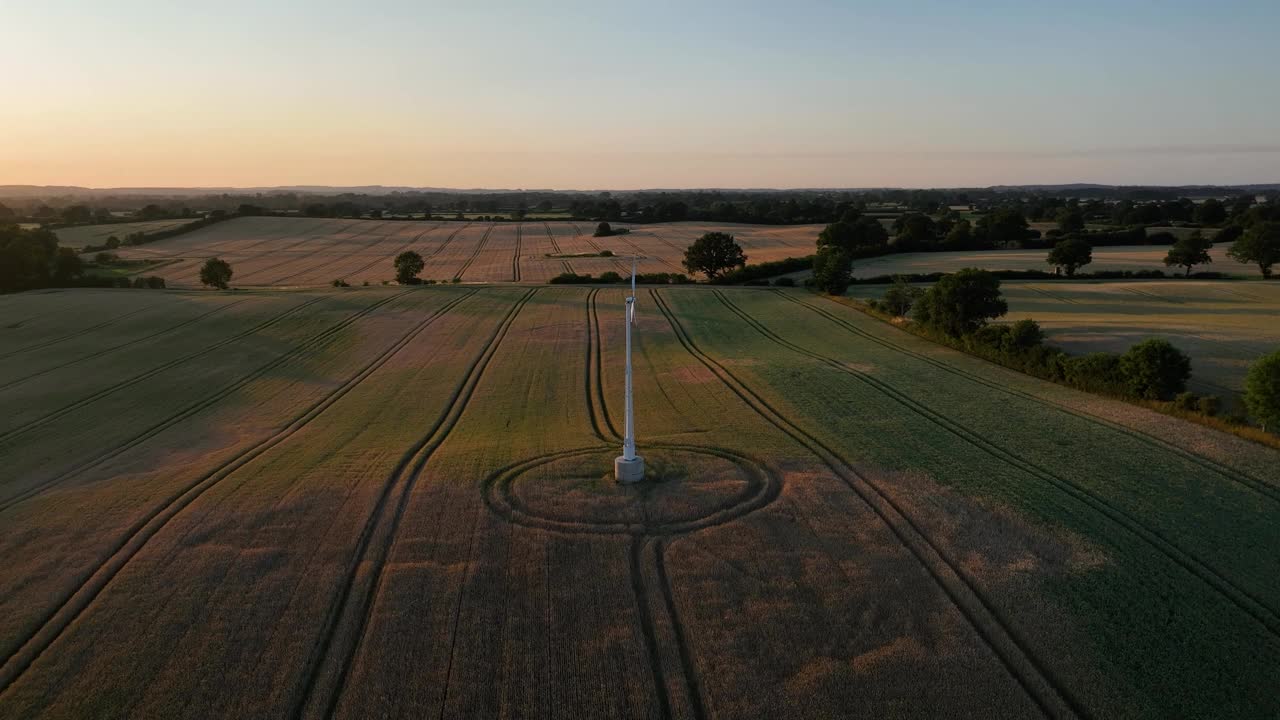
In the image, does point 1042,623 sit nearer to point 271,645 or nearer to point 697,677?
point 697,677

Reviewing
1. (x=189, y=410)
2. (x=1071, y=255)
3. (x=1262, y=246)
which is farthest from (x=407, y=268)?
(x=1262, y=246)

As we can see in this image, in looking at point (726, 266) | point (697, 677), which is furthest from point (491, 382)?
point (726, 266)

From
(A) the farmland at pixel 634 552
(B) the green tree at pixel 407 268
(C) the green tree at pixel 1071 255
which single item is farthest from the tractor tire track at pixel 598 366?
(C) the green tree at pixel 1071 255

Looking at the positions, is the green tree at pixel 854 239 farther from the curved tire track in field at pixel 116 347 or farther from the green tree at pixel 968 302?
the curved tire track in field at pixel 116 347

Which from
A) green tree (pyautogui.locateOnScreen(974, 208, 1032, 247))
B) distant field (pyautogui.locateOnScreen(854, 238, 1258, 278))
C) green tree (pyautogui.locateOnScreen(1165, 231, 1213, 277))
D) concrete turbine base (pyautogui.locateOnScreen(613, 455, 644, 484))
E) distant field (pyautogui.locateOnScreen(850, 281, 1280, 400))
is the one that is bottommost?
concrete turbine base (pyautogui.locateOnScreen(613, 455, 644, 484))

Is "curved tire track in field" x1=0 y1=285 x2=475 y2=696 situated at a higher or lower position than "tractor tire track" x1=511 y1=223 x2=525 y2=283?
lower

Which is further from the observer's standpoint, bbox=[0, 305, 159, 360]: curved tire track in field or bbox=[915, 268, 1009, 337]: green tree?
bbox=[915, 268, 1009, 337]: green tree

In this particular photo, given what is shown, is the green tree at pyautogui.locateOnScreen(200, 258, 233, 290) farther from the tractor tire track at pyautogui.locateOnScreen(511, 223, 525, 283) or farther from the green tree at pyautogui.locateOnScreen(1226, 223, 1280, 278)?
the green tree at pyautogui.locateOnScreen(1226, 223, 1280, 278)

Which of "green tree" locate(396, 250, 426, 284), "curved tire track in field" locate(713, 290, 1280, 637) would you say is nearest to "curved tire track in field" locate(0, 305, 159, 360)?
"green tree" locate(396, 250, 426, 284)
